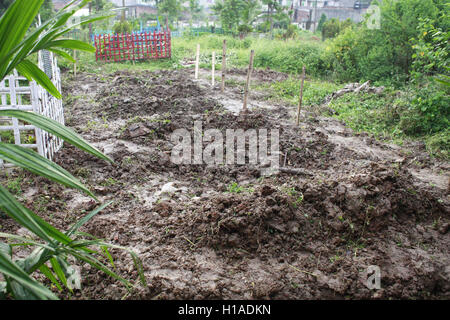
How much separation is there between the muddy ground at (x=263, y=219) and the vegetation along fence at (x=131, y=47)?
842cm

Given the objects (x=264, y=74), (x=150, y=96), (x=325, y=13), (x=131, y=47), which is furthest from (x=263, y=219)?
(x=325, y=13)

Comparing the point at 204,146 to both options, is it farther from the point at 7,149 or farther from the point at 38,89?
the point at 7,149

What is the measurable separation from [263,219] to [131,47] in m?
12.3

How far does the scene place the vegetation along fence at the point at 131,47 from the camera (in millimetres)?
13258

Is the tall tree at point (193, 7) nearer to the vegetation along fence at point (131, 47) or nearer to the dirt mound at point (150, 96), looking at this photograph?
the vegetation along fence at point (131, 47)

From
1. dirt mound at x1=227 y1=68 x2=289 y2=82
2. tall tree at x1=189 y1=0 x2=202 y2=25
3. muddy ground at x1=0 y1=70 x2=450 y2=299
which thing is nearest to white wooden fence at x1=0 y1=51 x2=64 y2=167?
muddy ground at x1=0 y1=70 x2=450 y2=299

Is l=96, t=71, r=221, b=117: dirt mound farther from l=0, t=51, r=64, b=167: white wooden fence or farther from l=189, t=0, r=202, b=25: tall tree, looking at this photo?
l=189, t=0, r=202, b=25: tall tree

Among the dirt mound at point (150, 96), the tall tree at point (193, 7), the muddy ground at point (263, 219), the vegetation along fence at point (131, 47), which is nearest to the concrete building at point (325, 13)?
the tall tree at point (193, 7)

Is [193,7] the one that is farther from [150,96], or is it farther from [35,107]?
[35,107]

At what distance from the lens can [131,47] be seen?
538 inches

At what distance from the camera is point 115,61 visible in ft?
43.9

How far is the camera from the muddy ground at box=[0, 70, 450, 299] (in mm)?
2645
